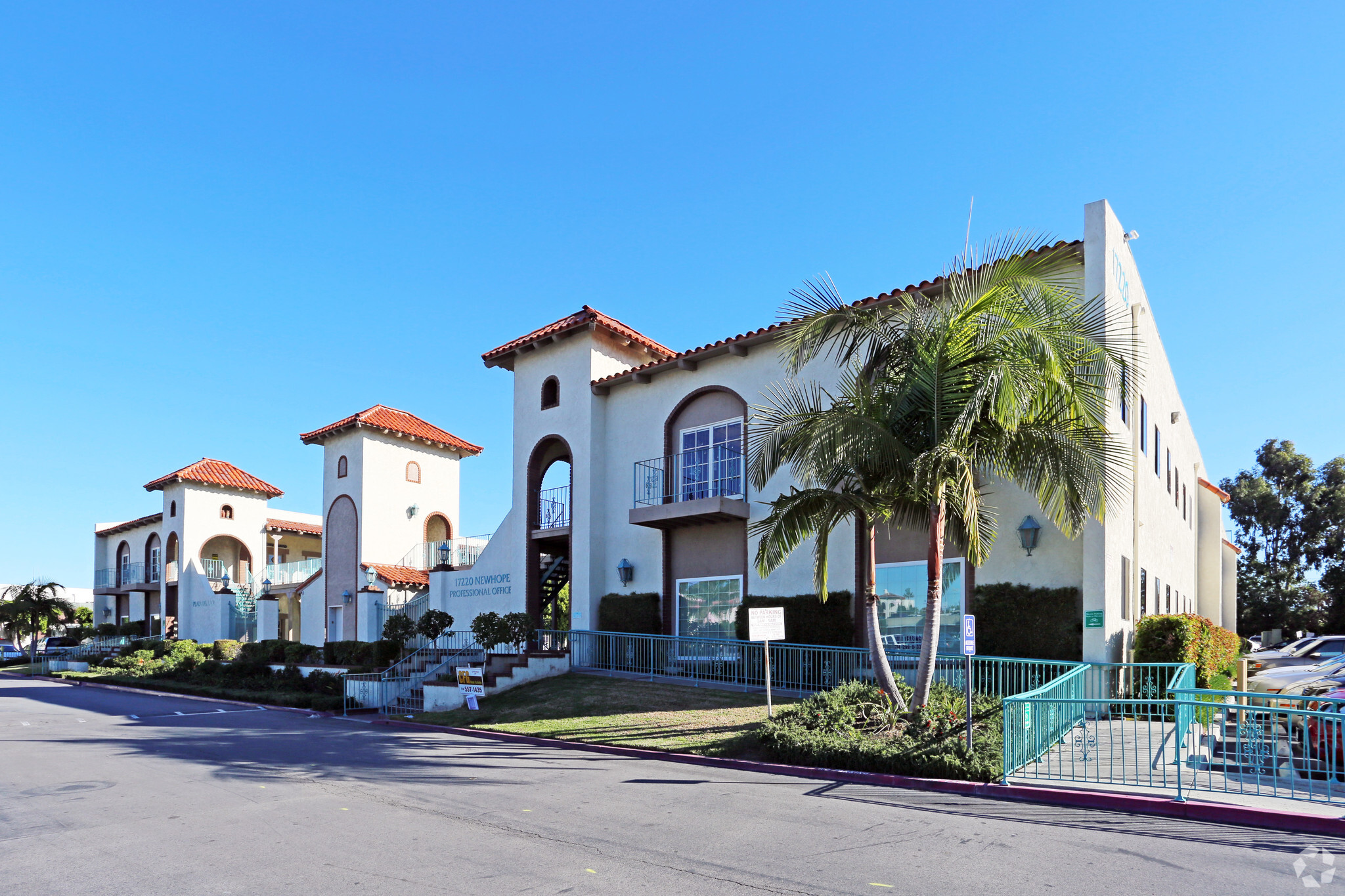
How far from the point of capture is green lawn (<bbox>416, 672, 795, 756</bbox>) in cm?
1410

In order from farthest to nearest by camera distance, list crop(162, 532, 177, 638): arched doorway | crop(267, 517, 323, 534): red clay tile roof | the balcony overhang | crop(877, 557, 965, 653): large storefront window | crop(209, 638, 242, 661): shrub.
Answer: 1. crop(267, 517, 323, 534): red clay tile roof
2. crop(162, 532, 177, 638): arched doorway
3. crop(209, 638, 242, 661): shrub
4. the balcony overhang
5. crop(877, 557, 965, 653): large storefront window

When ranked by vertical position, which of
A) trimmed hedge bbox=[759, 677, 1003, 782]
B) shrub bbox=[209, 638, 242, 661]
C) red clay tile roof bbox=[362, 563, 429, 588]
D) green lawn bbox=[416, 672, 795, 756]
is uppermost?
red clay tile roof bbox=[362, 563, 429, 588]

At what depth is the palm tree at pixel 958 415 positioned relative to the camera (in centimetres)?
1237

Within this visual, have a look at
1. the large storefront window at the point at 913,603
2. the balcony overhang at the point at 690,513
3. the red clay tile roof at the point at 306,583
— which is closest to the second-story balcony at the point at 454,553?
the red clay tile roof at the point at 306,583

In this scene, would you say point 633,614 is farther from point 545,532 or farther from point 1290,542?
point 1290,542

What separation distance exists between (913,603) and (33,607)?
48.2 meters

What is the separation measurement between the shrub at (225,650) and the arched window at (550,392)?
17.4m

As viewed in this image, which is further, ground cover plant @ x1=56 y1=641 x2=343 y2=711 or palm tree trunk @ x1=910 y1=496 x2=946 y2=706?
ground cover plant @ x1=56 y1=641 x2=343 y2=711

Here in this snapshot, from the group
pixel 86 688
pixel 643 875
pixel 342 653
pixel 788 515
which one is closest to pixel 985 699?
pixel 788 515

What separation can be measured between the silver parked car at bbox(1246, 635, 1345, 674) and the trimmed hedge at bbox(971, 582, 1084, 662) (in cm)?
1259

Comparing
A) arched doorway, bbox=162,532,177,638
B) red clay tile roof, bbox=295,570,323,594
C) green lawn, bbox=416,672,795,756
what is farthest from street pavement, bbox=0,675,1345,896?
arched doorway, bbox=162,532,177,638

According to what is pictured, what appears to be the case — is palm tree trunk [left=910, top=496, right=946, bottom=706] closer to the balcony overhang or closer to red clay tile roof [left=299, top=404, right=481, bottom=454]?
the balcony overhang

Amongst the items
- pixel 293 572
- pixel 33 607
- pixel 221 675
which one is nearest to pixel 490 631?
pixel 221 675

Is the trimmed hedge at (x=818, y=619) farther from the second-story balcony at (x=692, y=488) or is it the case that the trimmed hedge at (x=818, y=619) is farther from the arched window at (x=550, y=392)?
the arched window at (x=550, y=392)
